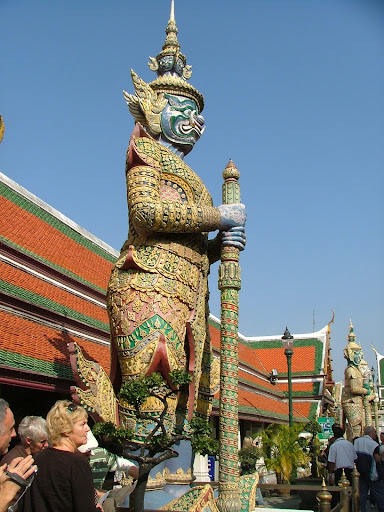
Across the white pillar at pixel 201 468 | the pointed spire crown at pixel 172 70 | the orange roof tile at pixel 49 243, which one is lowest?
the white pillar at pixel 201 468

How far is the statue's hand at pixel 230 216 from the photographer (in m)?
6.44

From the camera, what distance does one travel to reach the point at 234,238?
6.49 metres

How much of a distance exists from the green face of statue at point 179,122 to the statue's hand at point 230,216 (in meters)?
0.97

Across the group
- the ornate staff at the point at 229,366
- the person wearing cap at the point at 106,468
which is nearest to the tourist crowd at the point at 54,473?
the person wearing cap at the point at 106,468

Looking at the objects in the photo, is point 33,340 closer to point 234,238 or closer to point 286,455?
point 234,238

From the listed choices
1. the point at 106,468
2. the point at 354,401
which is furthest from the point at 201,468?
the point at 354,401

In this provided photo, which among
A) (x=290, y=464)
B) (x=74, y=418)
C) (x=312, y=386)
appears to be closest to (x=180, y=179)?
(x=74, y=418)

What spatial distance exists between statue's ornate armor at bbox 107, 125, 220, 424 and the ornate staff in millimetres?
250

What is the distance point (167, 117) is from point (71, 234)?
5337mm

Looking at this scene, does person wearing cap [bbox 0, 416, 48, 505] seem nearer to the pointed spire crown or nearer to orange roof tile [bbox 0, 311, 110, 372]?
orange roof tile [bbox 0, 311, 110, 372]

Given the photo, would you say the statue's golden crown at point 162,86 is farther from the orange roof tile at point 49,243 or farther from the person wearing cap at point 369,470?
the person wearing cap at point 369,470

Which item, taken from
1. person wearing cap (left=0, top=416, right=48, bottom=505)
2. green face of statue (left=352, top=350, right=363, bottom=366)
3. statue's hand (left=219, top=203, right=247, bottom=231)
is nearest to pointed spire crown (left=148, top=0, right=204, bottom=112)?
statue's hand (left=219, top=203, right=247, bottom=231)

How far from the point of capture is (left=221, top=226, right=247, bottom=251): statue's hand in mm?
6488

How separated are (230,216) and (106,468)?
378 cm
